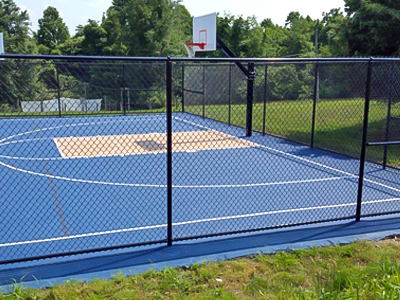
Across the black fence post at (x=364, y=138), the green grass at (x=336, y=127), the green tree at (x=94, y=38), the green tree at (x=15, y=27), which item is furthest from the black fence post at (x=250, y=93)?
the green tree at (x=94, y=38)

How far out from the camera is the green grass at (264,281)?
378 centimetres

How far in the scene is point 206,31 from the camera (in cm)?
1446

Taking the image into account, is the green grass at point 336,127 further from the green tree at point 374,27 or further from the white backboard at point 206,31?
the white backboard at point 206,31

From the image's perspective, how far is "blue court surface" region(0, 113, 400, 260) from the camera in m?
5.60

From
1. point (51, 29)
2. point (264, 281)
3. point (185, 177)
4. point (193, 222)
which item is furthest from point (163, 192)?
point (51, 29)

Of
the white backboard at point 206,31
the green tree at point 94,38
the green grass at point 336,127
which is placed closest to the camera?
the green grass at point 336,127

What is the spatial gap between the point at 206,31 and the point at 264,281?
38.1 feet

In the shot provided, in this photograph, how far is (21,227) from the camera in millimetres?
5707

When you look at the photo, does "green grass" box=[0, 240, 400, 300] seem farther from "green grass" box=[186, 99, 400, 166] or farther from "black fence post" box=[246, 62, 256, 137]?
"black fence post" box=[246, 62, 256, 137]

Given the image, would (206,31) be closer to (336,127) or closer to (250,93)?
(250,93)

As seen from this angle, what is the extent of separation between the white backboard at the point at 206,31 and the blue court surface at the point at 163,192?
13.0 ft

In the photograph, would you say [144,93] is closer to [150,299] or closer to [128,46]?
[128,46]

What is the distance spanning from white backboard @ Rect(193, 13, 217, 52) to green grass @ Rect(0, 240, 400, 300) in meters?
10.4

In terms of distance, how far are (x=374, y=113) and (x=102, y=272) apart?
13.2m
